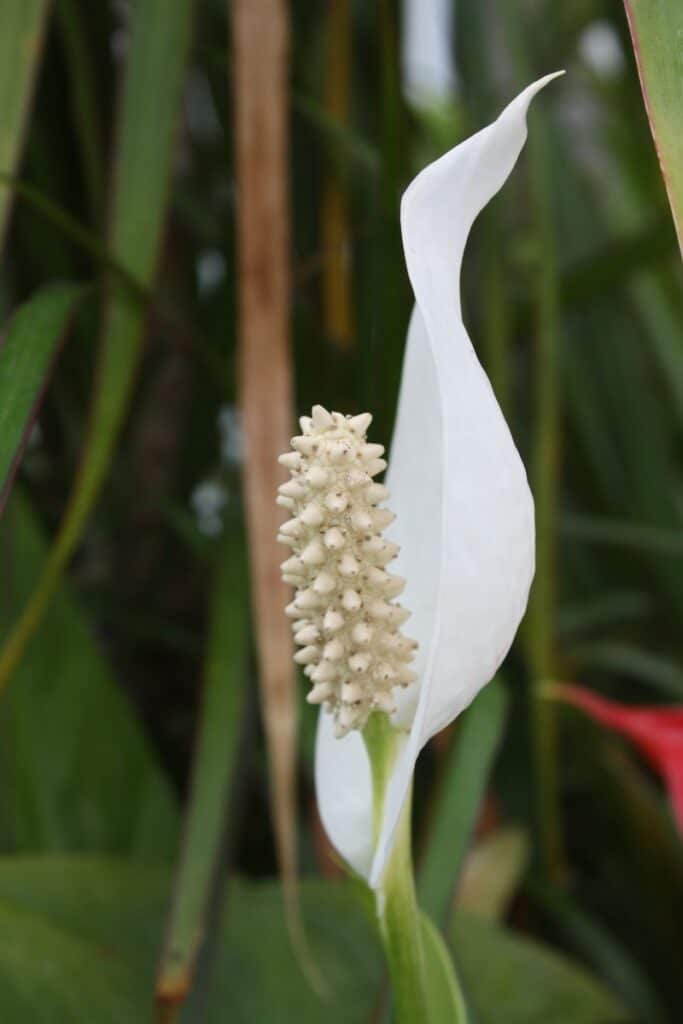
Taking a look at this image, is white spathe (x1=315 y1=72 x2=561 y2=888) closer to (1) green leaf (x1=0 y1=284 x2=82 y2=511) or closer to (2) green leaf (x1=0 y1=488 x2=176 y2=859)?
(1) green leaf (x1=0 y1=284 x2=82 y2=511)

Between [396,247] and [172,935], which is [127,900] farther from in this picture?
[396,247]

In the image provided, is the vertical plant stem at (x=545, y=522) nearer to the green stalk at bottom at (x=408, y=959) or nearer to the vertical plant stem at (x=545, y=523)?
the vertical plant stem at (x=545, y=523)

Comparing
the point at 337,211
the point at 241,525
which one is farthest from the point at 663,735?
the point at 337,211

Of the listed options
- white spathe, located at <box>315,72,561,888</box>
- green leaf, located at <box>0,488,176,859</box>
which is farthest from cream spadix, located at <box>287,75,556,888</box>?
green leaf, located at <box>0,488,176,859</box>

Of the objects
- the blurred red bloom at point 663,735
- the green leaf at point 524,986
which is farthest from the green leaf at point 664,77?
the green leaf at point 524,986

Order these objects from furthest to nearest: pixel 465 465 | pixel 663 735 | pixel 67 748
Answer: pixel 67 748 → pixel 663 735 → pixel 465 465

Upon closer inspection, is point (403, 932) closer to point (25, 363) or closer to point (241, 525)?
point (25, 363)
